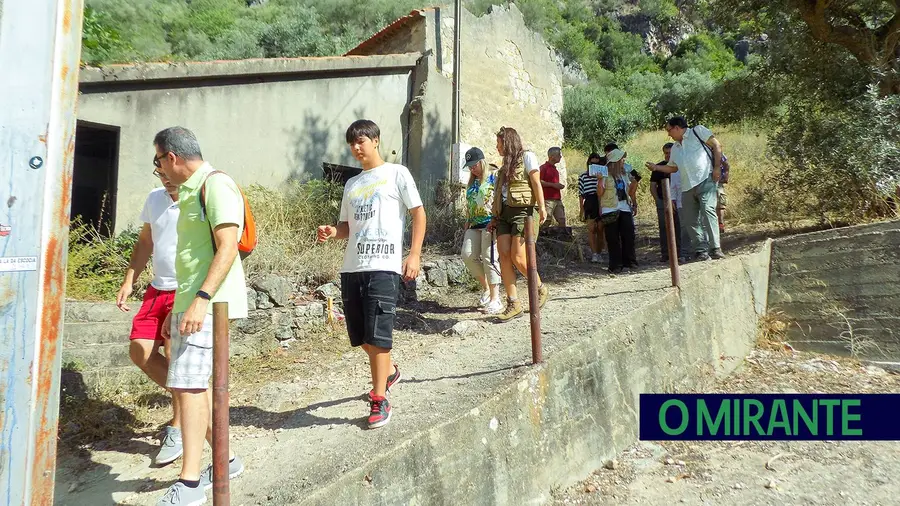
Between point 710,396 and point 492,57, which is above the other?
point 492,57

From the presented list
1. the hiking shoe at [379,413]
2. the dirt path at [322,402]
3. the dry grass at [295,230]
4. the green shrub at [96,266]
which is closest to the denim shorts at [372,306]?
the hiking shoe at [379,413]

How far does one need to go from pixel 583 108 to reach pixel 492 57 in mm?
11444

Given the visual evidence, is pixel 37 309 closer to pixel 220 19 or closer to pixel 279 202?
pixel 279 202

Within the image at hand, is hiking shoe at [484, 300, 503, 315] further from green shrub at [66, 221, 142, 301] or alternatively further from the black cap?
green shrub at [66, 221, 142, 301]

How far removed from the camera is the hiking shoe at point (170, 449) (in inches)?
130

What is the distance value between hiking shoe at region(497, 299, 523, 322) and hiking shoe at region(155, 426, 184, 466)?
287 centimetres

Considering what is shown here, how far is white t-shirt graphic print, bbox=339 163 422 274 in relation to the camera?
10.8 ft

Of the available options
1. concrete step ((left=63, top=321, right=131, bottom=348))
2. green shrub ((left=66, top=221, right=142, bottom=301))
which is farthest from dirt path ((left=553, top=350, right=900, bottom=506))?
green shrub ((left=66, top=221, right=142, bottom=301))

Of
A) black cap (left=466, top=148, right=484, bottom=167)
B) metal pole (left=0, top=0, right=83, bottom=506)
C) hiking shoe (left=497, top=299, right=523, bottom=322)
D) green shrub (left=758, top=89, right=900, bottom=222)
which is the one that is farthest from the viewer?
green shrub (left=758, top=89, right=900, bottom=222)

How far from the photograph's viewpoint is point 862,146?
21.7 ft

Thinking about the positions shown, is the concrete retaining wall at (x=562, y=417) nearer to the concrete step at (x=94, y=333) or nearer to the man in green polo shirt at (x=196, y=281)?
the man in green polo shirt at (x=196, y=281)

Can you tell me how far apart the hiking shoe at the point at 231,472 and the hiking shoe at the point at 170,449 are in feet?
1.41

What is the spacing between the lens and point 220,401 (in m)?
2.16

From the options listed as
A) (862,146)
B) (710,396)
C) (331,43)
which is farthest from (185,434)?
(331,43)
